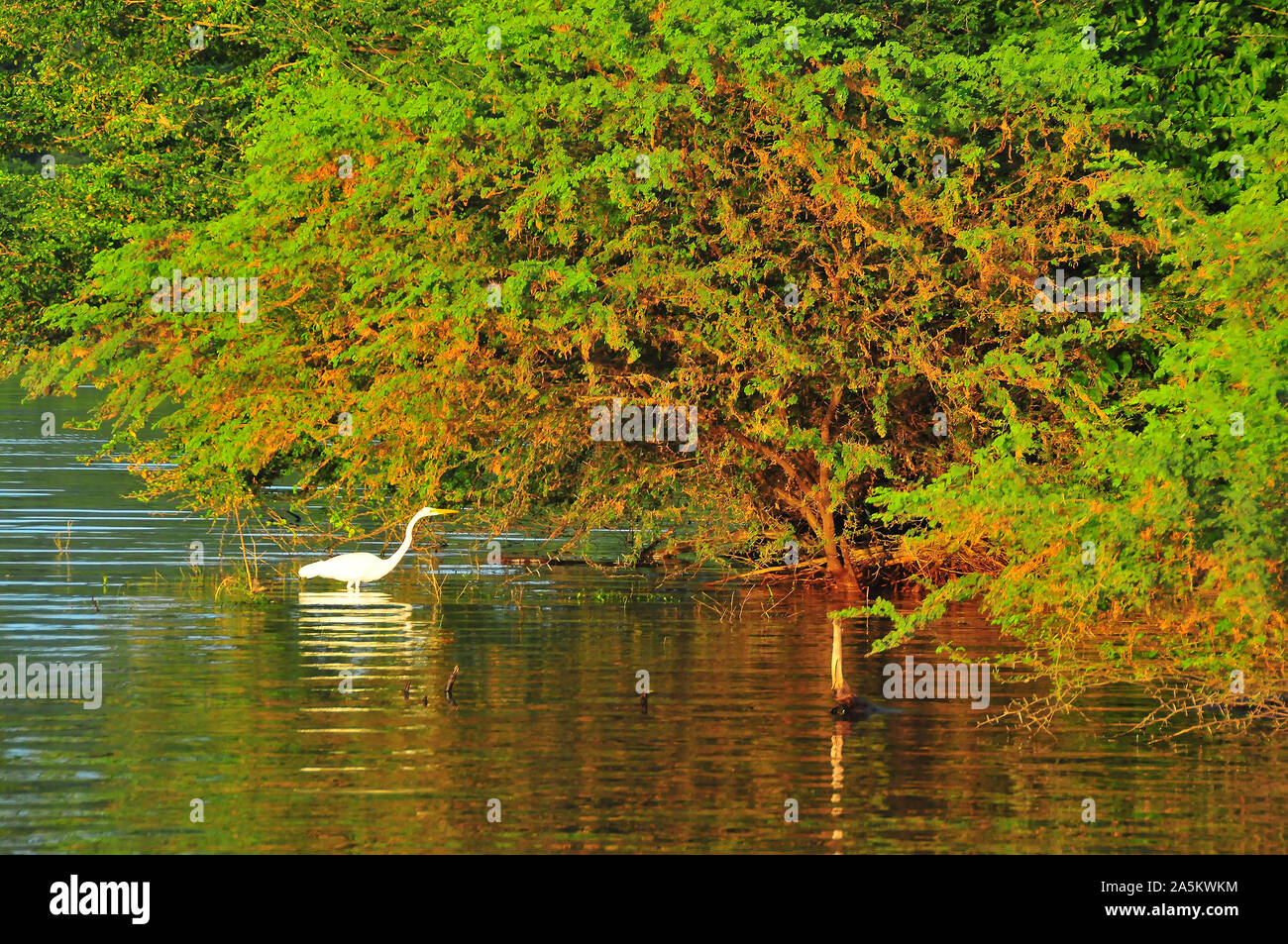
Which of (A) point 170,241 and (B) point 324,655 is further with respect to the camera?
(A) point 170,241

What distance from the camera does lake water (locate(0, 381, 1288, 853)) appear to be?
1517cm

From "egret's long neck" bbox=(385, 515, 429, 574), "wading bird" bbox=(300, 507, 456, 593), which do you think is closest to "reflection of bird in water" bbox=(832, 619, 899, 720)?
"egret's long neck" bbox=(385, 515, 429, 574)

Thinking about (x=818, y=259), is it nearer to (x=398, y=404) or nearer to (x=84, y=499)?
(x=398, y=404)

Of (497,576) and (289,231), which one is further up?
(289,231)

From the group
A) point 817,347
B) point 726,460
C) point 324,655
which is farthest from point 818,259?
point 324,655

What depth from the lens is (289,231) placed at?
88.7 feet

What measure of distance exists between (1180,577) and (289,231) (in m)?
12.4

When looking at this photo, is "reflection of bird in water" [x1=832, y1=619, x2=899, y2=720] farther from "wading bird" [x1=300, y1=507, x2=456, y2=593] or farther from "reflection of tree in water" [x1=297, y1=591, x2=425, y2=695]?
"wading bird" [x1=300, y1=507, x2=456, y2=593]

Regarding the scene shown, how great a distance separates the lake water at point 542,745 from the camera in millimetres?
15172

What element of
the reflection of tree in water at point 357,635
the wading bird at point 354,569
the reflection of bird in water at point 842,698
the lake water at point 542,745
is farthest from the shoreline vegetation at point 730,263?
the reflection of bird in water at point 842,698

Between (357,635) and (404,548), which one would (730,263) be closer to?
→ (357,635)

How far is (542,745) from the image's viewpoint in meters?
18.1

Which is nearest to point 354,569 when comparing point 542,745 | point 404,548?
point 404,548
